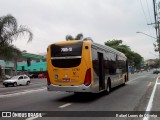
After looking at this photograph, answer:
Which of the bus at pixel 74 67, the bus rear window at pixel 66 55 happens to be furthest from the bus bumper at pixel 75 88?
the bus rear window at pixel 66 55

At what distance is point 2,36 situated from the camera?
39125 mm

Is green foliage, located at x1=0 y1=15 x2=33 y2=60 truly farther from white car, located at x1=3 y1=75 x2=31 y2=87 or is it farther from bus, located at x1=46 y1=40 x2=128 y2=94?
bus, located at x1=46 y1=40 x2=128 y2=94

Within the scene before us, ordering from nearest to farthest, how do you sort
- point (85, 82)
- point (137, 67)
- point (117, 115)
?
point (117, 115) → point (85, 82) → point (137, 67)

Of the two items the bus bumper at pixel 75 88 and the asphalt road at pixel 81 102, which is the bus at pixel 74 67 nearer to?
the bus bumper at pixel 75 88

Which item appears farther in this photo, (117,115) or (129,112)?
(129,112)

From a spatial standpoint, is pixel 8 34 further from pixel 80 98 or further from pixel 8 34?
pixel 80 98

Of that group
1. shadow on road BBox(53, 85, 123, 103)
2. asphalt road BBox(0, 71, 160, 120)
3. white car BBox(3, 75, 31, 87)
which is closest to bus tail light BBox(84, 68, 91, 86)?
asphalt road BBox(0, 71, 160, 120)

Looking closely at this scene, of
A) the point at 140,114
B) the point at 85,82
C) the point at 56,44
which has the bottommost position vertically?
the point at 140,114

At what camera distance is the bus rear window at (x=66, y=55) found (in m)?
15.5

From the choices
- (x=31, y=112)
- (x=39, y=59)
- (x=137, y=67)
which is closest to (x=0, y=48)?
(x=31, y=112)

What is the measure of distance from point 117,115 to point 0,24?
30892mm

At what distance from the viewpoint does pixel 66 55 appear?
→ 1580 cm

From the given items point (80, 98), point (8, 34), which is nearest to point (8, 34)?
point (8, 34)

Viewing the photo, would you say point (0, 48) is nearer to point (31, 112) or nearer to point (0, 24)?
point (0, 24)
